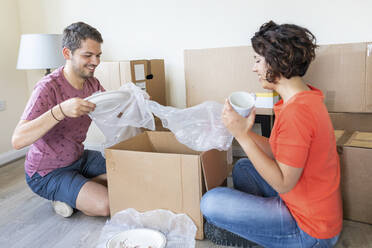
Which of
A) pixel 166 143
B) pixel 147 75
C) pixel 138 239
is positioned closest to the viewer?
pixel 138 239

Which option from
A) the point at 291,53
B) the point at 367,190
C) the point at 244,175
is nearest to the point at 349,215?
the point at 367,190

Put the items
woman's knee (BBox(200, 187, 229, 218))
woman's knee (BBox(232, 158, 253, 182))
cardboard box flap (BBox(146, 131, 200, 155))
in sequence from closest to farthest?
woman's knee (BBox(200, 187, 229, 218)) < woman's knee (BBox(232, 158, 253, 182)) < cardboard box flap (BBox(146, 131, 200, 155))

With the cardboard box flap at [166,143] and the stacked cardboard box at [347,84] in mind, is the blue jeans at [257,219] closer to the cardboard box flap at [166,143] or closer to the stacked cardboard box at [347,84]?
the cardboard box flap at [166,143]

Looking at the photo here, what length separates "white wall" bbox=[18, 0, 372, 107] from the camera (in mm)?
1980

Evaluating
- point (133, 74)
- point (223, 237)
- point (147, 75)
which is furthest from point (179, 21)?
point (223, 237)

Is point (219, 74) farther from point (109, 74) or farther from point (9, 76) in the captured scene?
point (9, 76)

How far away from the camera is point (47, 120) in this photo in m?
→ 1.31

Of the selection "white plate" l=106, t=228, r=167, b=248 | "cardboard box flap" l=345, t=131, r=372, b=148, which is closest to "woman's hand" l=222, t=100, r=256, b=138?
"white plate" l=106, t=228, r=167, b=248

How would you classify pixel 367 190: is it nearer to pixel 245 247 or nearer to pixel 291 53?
pixel 245 247

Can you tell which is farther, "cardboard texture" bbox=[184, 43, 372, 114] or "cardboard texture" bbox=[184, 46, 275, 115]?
"cardboard texture" bbox=[184, 46, 275, 115]

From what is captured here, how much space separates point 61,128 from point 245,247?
97cm

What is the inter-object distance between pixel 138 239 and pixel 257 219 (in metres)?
0.48

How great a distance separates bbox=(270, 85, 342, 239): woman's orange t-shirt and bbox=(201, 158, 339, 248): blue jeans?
0.03m

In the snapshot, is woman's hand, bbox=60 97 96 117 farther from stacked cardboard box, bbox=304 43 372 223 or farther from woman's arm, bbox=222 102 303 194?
stacked cardboard box, bbox=304 43 372 223
